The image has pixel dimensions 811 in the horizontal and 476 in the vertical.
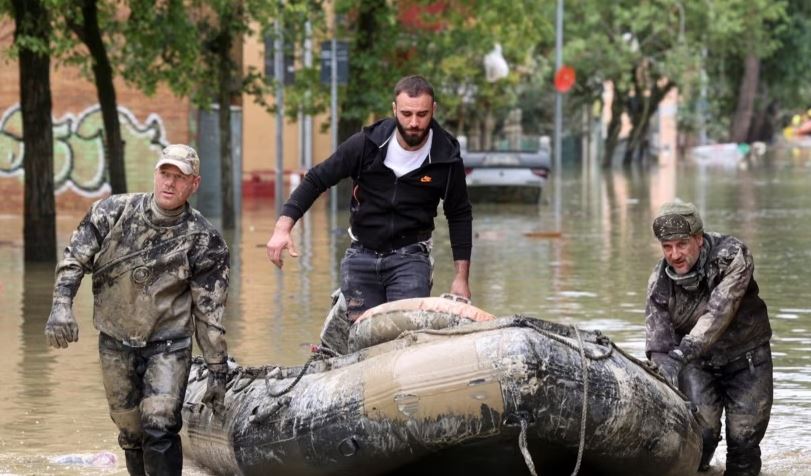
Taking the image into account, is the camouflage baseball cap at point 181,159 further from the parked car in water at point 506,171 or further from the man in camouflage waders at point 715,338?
the parked car in water at point 506,171

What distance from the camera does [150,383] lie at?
7852mm

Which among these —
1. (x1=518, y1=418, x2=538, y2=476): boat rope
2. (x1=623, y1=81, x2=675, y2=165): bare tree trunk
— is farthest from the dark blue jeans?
(x1=623, y1=81, x2=675, y2=165): bare tree trunk

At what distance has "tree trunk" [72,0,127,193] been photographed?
21734mm

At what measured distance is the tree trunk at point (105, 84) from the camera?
71.3 feet

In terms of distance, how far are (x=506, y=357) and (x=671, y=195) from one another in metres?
31.9

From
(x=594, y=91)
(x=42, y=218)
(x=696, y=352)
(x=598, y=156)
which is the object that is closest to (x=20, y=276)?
(x=42, y=218)

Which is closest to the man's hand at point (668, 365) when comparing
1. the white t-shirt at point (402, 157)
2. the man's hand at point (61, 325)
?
the white t-shirt at point (402, 157)

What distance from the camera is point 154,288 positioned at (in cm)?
790

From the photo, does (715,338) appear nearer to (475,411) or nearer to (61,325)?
(475,411)

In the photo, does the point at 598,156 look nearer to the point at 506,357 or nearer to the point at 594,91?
the point at 594,91

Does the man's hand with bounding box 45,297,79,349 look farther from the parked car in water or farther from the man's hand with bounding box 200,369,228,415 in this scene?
the parked car in water

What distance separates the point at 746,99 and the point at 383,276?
66375 millimetres

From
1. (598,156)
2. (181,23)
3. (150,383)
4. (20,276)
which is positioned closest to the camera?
(150,383)

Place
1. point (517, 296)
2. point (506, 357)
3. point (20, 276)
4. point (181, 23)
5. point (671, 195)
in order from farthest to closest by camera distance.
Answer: point (671, 195) < point (181, 23) < point (20, 276) < point (517, 296) < point (506, 357)
